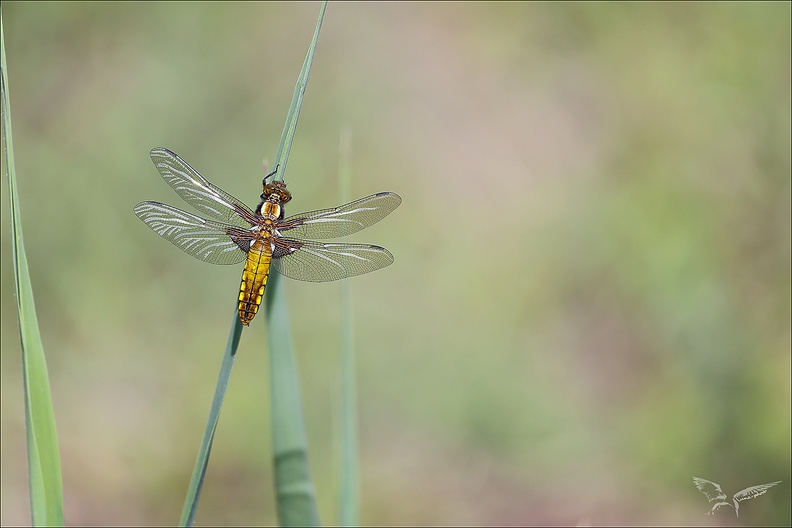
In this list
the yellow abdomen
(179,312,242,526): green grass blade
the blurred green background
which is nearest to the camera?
(179,312,242,526): green grass blade

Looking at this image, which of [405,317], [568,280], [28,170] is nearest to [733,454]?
[568,280]

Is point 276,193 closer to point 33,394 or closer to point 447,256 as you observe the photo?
point 33,394

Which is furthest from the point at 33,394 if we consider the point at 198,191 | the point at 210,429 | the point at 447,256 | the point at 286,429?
the point at 447,256

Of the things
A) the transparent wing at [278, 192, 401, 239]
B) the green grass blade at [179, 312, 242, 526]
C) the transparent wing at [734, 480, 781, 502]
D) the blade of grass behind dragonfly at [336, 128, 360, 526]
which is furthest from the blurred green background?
the green grass blade at [179, 312, 242, 526]

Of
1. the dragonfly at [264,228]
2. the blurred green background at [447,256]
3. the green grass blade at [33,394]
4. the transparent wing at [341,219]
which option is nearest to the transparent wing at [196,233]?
the dragonfly at [264,228]

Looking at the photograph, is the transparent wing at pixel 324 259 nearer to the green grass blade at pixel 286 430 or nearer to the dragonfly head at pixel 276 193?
the dragonfly head at pixel 276 193

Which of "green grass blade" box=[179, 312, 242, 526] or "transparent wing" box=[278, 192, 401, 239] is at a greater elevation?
"transparent wing" box=[278, 192, 401, 239]

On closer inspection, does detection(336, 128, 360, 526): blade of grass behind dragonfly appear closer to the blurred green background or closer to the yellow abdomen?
the yellow abdomen
